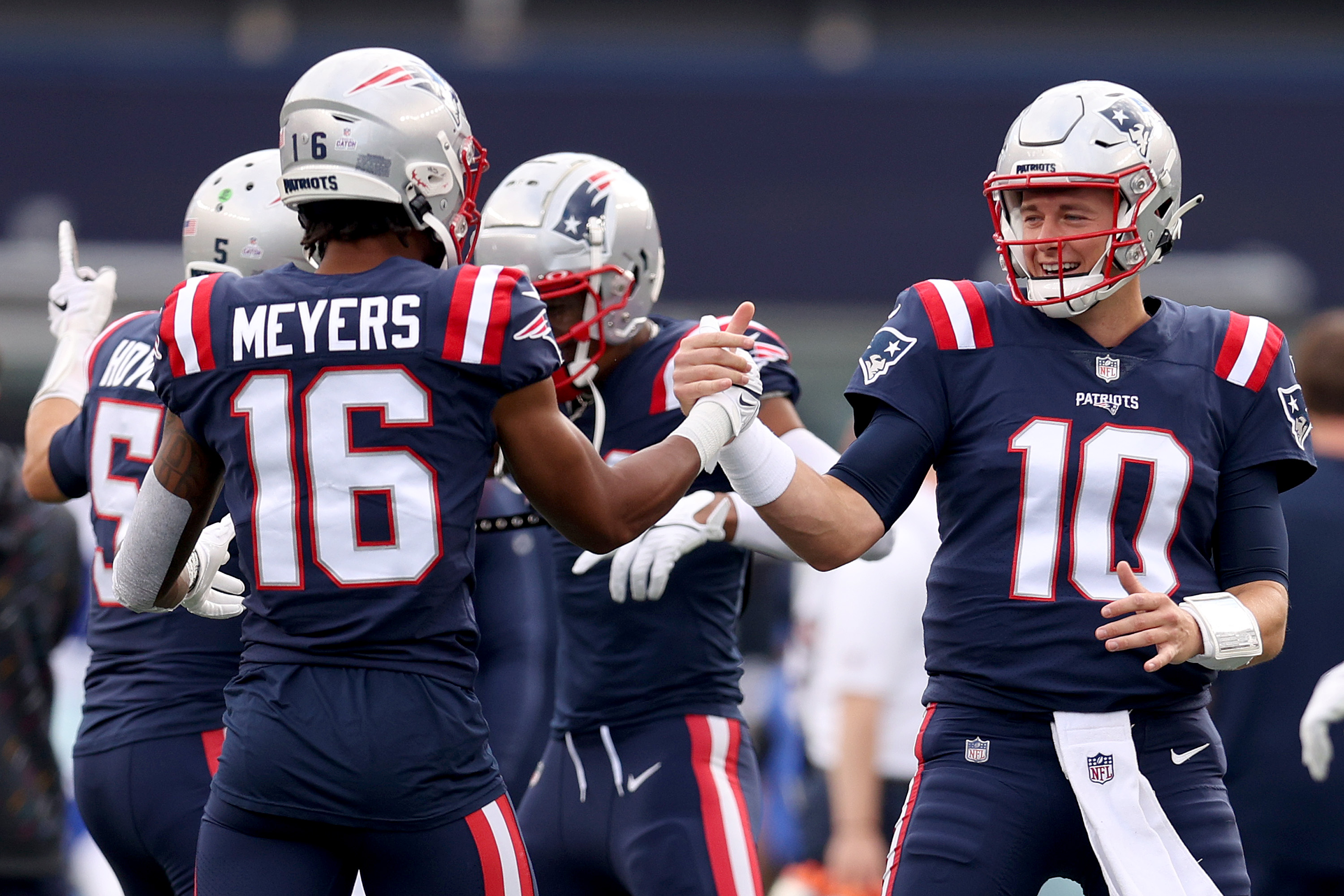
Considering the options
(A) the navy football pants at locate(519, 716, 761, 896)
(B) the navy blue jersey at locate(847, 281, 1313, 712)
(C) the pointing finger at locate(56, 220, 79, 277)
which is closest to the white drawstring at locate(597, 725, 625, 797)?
(A) the navy football pants at locate(519, 716, 761, 896)

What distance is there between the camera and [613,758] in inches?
145

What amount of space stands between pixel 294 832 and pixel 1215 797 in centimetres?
152

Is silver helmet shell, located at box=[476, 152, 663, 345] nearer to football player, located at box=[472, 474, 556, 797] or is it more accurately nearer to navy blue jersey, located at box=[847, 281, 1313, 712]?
football player, located at box=[472, 474, 556, 797]

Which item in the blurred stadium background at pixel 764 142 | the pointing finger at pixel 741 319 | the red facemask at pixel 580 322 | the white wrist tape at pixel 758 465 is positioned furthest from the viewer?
the blurred stadium background at pixel 764 142

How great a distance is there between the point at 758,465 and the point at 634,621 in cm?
84

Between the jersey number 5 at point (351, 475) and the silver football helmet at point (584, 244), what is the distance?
4.01ft

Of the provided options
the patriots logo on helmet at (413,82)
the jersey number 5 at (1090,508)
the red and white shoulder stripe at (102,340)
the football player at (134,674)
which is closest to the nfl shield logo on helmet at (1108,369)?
the jersey number 5 at (1090,508)

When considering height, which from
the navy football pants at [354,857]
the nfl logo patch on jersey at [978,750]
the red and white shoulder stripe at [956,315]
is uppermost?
the red and white shoulder stripe at [956,315]

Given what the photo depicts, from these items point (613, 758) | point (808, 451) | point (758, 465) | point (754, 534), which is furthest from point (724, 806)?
point (758, 465)

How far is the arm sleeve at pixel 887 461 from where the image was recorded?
9.87ft

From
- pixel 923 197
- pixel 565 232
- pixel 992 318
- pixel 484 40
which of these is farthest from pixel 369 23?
pixel 992 318

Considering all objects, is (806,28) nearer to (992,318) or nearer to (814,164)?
(814,164)

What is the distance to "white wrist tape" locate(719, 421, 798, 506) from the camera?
117 inches

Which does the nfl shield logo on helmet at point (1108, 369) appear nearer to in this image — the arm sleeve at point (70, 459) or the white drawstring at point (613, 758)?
the white drawstring at point (613, 758)
